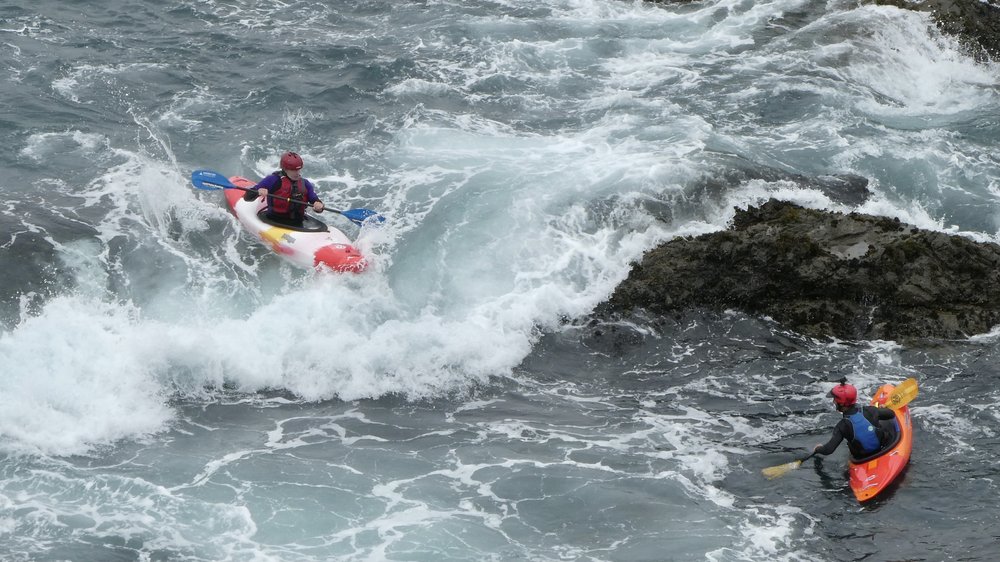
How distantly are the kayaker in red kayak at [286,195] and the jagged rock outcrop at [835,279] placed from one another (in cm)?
457

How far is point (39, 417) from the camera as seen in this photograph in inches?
431

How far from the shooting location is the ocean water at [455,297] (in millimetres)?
9797

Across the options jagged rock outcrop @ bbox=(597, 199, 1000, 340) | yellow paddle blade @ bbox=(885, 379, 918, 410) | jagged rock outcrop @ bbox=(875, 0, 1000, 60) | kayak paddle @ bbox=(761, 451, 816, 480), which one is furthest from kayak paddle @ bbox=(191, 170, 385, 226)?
jagged rock outcrop @ bbox=(875, 0, 1000, 60)

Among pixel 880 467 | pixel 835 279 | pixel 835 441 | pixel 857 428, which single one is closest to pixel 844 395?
pixel 857 428

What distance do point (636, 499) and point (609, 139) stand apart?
8130 millimetres

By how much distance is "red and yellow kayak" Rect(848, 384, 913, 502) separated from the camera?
9.91 m

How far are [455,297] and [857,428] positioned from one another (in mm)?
5505

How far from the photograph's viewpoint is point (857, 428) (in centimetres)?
1017

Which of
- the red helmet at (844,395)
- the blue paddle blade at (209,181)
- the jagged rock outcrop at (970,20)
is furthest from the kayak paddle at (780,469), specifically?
the jagged rock outcrop at (970,20)

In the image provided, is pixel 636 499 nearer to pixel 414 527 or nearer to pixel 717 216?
pixel 414 527

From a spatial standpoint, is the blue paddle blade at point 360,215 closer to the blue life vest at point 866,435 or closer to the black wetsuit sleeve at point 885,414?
the blue life vest at point 866,435

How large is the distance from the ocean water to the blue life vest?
0.47m

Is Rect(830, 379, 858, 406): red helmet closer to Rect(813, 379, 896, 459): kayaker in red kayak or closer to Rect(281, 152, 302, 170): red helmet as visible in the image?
Rect(813, 379, 896, 459): kayaker in red kayak

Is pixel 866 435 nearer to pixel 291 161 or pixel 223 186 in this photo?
pixel 291 161
